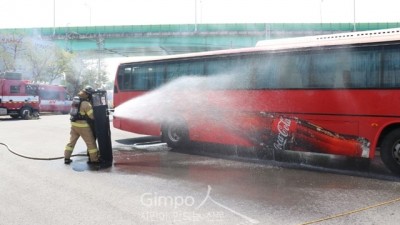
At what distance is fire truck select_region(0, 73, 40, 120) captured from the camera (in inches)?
939

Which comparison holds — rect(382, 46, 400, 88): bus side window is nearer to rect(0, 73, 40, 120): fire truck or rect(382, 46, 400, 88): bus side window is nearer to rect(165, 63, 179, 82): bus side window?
rect(165, 63, 179, 82): bus side window

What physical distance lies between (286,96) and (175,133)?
3.73m

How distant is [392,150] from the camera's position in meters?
7.29

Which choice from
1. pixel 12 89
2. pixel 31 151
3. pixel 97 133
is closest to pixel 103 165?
pixel 97 133

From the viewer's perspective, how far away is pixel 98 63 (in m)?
57.1

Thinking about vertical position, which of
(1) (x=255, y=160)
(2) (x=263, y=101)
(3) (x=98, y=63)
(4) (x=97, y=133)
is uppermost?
(3) (x=98, y=63)

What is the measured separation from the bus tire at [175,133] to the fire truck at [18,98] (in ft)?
55.4

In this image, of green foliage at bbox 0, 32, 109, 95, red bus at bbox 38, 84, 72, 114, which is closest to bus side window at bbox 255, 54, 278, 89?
red bus at bbox 38, 84, 72, 114

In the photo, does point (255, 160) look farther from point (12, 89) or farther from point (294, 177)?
point (12, 89)

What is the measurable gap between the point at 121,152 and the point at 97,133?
214 centimetres

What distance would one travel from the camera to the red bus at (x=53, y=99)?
99.5ft

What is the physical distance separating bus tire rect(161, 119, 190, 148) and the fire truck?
1688cm

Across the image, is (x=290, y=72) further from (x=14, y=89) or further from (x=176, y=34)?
(x=176, y=34)

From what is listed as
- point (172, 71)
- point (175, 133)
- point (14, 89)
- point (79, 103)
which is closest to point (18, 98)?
point (14, 89)
